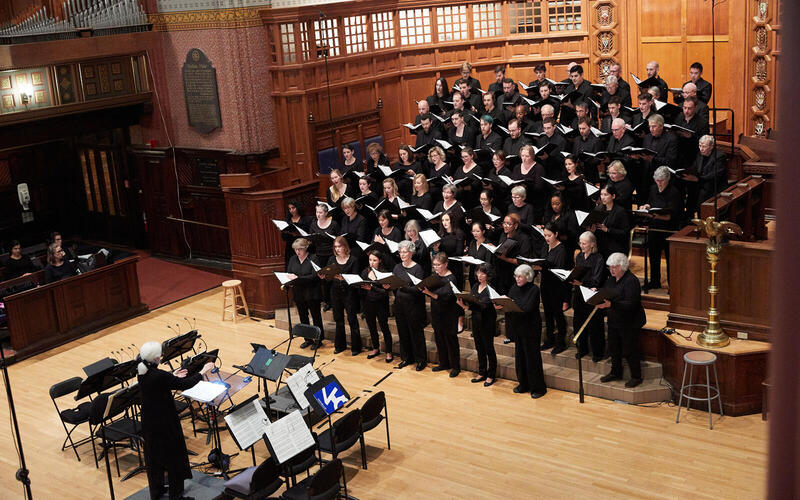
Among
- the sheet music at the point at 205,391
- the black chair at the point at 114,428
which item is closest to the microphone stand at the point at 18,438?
the sheet music at the point at 205,391

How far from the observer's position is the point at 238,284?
463 inches

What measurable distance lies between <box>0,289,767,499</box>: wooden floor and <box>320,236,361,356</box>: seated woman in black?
572mm

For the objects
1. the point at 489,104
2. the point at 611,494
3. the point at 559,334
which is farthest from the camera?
the point at 489,104

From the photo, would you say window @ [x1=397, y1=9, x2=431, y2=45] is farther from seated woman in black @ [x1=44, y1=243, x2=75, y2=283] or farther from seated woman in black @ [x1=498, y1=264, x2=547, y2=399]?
seated woman in black @ [x1=498, y1=264, x2=547, y2=399]

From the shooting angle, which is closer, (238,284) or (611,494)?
(611,494)

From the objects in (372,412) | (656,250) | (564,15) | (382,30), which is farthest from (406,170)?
(564,15)

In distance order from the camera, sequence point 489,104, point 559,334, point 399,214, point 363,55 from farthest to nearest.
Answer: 1. point 363,55
2. point 489,104
3. point 399,214
4. point 559,334

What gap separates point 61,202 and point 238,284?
268 inches

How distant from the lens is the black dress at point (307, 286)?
10312mm

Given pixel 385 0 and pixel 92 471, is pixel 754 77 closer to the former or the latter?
pixel 385 0

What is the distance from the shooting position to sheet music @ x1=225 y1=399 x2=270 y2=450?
266 inches

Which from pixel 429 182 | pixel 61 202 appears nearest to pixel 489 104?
pixel 429 182

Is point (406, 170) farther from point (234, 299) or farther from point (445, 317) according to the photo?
point (234, 299)

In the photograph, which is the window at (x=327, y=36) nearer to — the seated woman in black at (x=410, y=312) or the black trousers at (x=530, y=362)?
the seated woman in black at (x=410, y=312)
